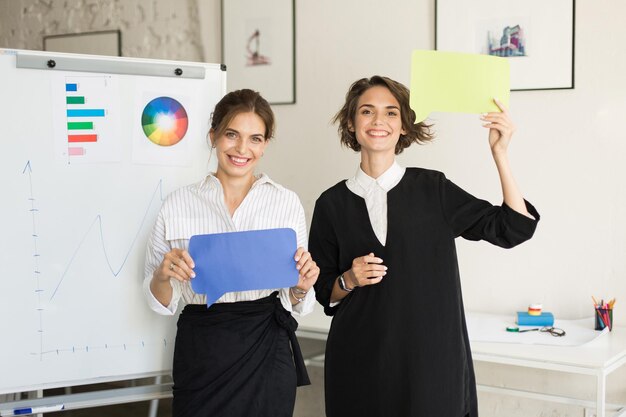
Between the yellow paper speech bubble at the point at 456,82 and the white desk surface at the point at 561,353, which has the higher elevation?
the yellow paper speech bubble at the point at 456,82

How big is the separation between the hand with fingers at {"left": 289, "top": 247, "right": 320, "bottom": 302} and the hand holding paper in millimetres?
36

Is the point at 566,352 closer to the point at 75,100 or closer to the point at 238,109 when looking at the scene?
the point at 238,109

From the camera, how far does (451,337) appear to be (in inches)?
72.5

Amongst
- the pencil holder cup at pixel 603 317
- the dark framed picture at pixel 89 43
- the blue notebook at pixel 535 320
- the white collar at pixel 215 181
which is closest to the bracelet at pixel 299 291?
the white collar at pixel 215 181

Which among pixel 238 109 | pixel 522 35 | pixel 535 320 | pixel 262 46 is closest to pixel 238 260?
pixel 238 109

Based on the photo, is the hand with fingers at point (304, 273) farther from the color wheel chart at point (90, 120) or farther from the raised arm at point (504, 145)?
the color wheel chart at point (90, 120)

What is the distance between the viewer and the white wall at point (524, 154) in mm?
2529

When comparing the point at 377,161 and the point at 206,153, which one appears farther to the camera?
the point at 206,153

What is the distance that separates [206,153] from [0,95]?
621 mm

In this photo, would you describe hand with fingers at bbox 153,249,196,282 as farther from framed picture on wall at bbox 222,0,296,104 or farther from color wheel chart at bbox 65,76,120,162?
Result: framed picture on wall at bbox 222,0,296,104

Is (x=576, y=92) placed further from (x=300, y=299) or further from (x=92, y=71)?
(x=92, y=71)

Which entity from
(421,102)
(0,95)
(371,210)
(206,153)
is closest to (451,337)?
(371,210)

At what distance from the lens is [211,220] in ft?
6.18

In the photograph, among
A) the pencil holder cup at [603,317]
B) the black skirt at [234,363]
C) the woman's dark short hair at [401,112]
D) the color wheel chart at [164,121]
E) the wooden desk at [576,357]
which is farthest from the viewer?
the pencil holder cup at [603,317]
